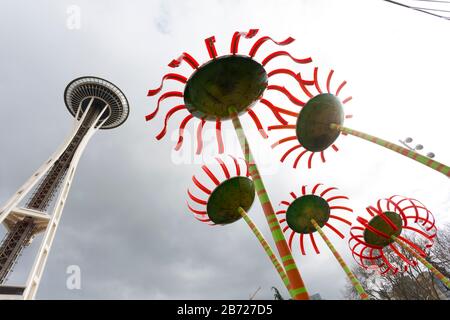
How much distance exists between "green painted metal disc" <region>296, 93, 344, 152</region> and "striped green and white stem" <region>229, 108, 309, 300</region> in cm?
131

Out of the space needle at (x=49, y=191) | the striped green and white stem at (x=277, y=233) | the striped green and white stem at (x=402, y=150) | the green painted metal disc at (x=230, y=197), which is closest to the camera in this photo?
the striped green and white stem at (x=277, y=233)

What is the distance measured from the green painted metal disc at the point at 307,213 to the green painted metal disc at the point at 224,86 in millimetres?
3537

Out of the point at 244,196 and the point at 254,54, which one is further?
the point at 244,196

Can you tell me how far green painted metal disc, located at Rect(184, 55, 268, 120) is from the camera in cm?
282

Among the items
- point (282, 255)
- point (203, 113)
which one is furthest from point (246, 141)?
point (282, 255)

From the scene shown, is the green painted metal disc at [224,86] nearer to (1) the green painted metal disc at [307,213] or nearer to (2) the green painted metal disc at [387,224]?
(1) the green painted metal disc at [307,213]

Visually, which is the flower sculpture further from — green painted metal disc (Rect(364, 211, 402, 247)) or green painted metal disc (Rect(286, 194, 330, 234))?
green painted metal disc (Rect(364, 211, 402, 247))

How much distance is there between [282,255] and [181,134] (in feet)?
7.29

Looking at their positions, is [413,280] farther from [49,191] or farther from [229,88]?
[49,191]

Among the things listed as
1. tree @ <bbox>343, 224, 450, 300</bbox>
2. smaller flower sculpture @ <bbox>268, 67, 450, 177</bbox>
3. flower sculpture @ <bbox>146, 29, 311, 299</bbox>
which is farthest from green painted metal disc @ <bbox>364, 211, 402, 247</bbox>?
tree @ <bbox>343, 224, 450, 300</bbox>

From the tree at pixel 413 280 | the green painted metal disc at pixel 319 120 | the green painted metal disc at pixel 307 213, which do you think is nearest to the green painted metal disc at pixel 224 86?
the green painted metal disc at pixel 319 120

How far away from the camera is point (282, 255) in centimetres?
219

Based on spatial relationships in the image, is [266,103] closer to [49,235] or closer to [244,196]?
[244,196]

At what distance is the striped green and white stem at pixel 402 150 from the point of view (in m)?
2.56
